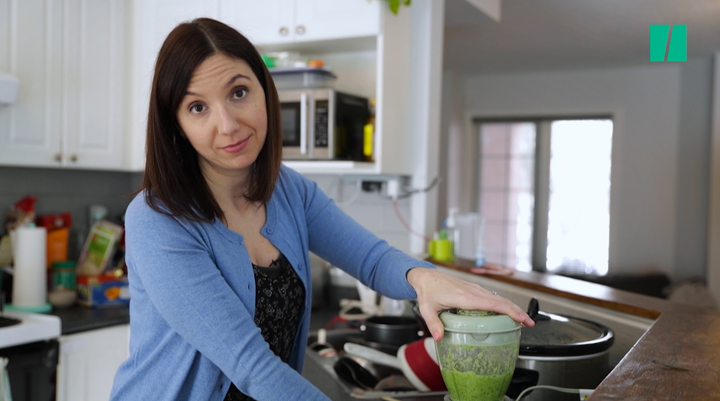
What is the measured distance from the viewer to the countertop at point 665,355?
0.76m

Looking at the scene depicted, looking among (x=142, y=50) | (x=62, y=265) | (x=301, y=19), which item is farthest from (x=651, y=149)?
(x=62, y=265)

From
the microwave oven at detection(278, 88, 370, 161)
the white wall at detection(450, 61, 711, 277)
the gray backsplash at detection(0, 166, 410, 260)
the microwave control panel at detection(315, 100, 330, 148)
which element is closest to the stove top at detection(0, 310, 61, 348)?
the gray backsplash at detection(0, 166, 410, 260)

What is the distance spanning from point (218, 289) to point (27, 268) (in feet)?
6.83

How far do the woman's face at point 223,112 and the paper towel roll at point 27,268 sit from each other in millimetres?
1925

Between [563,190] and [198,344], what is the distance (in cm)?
579

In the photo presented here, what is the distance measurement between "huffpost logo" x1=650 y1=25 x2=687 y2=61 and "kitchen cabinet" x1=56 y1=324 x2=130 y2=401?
232cm

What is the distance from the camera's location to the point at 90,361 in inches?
102

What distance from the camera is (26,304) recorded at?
8.73ft

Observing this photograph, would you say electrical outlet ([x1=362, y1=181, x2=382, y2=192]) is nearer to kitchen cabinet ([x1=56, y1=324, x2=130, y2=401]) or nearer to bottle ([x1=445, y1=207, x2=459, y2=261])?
bottle ([x1=445, y1=207, x2=459, y2=261])

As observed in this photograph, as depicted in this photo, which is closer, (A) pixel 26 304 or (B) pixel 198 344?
(B) pixel 198 344

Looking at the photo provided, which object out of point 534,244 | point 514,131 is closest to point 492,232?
point 534,244

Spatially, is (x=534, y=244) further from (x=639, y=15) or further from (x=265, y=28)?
(x=265, y=28)

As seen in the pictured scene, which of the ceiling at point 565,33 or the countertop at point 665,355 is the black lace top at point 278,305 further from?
the ceiling at point 565,33

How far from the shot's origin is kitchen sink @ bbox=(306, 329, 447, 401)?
130 centimetres
